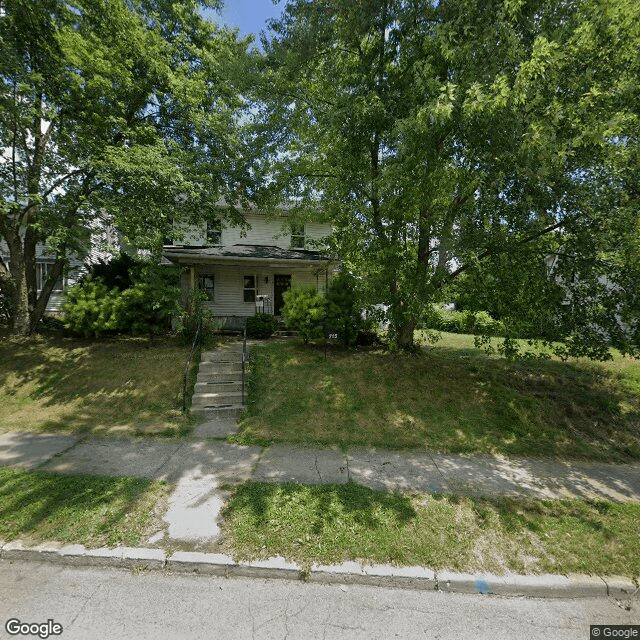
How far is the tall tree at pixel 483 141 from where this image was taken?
4.50 m

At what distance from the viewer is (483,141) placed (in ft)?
17.0

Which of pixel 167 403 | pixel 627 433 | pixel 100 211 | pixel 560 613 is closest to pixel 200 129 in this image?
pixel 100 211

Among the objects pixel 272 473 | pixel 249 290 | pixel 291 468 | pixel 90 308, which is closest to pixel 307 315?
pixel 291 468

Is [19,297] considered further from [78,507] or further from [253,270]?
[78,507]

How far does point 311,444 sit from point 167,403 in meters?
3.60

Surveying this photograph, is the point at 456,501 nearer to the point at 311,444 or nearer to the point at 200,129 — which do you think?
the point at 311,444

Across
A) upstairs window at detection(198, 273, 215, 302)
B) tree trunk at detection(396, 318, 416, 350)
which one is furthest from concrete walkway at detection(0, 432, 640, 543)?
upstairs window at detection(198, 273, 215, 302)

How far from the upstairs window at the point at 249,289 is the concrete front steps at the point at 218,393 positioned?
6128 millimetres

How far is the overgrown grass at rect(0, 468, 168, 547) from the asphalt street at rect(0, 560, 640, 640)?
339 mm

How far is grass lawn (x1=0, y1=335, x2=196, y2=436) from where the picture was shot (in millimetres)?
6484

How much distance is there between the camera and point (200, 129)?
9.45 metres

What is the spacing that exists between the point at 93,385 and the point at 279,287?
29.0ft

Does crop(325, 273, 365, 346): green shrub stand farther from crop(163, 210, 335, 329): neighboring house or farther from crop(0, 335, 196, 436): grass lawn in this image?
crop(0, 335, 196, 436): grass lawn

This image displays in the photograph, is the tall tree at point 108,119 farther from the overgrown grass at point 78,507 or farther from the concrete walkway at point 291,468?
the overgrown grass at point 78,507
